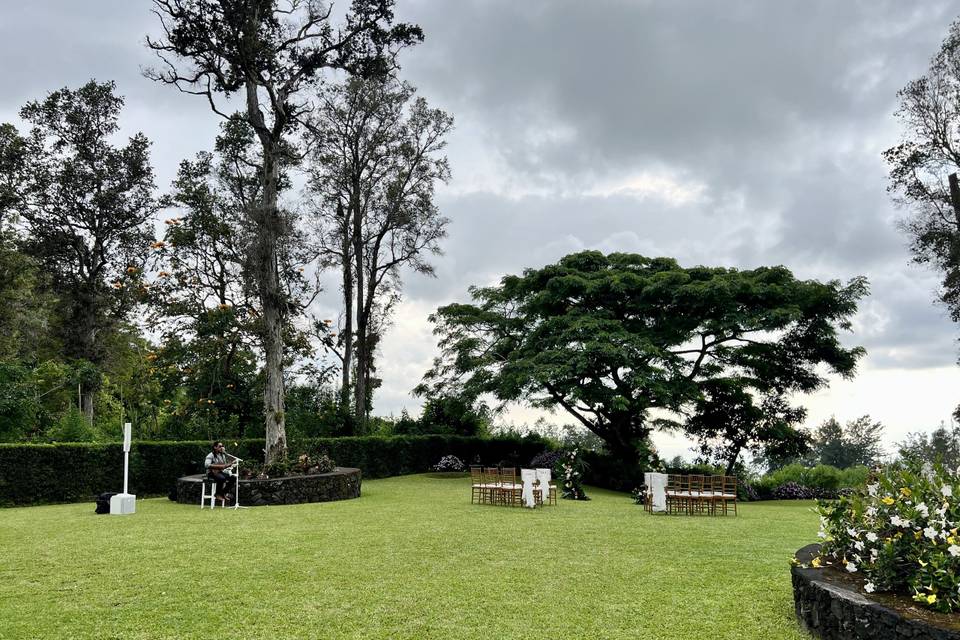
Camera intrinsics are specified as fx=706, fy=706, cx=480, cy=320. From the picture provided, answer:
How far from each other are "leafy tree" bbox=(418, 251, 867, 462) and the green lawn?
9.06 metres

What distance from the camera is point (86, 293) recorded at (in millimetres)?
27125

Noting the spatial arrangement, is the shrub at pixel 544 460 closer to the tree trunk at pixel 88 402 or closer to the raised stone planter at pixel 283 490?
the raised stone planter at pixel 283 490

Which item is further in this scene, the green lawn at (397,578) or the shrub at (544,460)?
the shrub at (544,460)

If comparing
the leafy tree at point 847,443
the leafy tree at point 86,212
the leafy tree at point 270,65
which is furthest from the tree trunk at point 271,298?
the leafy tree at point 847,443

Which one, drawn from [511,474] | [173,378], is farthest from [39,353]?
[511,474]

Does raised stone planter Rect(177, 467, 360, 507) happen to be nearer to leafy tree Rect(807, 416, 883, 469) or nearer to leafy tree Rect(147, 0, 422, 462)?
leafy tree Rect(147, 0, 422, 462)

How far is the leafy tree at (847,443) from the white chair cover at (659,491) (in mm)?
22652

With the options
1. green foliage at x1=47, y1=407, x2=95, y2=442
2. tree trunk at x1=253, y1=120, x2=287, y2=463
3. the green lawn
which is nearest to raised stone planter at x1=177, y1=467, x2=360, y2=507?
tree trunk at x1=253, y1=120, x2=287, y2=463

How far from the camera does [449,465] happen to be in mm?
25141

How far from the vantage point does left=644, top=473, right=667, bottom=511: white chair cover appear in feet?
46.5

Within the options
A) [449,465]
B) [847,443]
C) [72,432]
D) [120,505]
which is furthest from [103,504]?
[847,443]

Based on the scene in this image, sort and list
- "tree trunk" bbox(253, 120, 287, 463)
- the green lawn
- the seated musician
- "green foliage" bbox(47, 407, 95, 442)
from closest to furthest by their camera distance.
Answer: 1. the green lawn
2. the seated musician
3. "tree trunk" bbox(253, 120, 287, 463)
4. "green foliage" bbox(47, 407, 95, 442)

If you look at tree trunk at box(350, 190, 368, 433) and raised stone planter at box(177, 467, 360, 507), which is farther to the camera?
tree trunk at box(350, 190, 368, 433)

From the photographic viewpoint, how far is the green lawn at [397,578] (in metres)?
5.59
